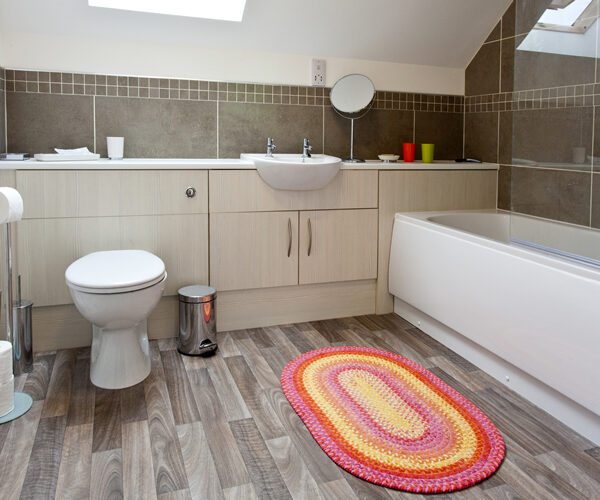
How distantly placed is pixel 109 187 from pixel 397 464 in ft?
5.52

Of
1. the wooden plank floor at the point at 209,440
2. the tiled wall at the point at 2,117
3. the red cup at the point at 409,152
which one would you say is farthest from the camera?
the red cup at the point at 409,152

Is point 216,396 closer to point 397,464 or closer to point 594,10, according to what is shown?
point 397,464

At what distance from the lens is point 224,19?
115 inches

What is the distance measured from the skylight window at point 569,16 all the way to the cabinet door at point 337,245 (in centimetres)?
126

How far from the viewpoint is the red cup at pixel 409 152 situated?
11.0 ft

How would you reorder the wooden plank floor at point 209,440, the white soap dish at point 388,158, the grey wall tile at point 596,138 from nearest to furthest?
the wooden plank floor at point 209,440 < the grey wall tile at point 596,138 < the white soap dish at point 388,158

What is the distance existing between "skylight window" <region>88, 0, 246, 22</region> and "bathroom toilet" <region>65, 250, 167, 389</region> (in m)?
1.23

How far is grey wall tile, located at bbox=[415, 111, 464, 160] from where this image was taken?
3.59m

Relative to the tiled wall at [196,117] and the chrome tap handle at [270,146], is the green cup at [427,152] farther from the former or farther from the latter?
the chrome tap handle at [270,146]

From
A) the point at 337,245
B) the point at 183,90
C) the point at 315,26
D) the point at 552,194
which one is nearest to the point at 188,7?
the point at 183,90

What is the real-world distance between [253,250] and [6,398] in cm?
126

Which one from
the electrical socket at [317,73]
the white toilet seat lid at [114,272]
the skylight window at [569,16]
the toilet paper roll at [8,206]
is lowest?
the white toilet seat lid at [114,272]

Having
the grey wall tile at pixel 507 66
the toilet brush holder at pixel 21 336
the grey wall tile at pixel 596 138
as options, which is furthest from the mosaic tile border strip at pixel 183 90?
the grey wall tile at pixel 596 138

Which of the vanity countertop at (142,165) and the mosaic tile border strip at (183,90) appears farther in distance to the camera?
the mosaic tile border strip at (183,90)
